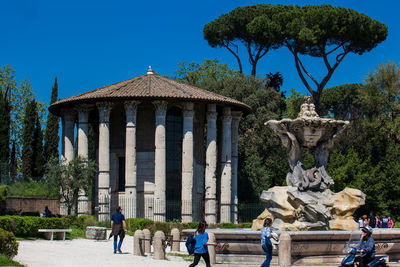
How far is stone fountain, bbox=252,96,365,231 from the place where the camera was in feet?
63.5

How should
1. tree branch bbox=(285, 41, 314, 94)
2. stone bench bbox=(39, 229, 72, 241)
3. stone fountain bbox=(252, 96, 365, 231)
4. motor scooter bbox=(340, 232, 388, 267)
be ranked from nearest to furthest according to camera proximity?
motor scooter bbox=(340, 232, 388, 267), stone fountain bbox=(252, 96, 365, 231), stone bench bbox=(39, 229, 72, 241), tree branch bbox=(285, 41, 314, 94)

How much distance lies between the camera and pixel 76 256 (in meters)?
18.6

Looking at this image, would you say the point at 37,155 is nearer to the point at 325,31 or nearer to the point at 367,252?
the point at 325,31

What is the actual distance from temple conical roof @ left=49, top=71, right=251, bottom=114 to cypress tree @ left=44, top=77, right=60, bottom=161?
12.2 metres

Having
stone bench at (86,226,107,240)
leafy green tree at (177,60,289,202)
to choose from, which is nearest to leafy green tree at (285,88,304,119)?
leafy green tree at (177,60,289,202)

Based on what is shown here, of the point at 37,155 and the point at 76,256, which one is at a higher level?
the point at 37,155

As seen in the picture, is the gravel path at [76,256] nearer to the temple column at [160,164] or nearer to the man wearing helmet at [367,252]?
the man wearing helmet at [367,252]

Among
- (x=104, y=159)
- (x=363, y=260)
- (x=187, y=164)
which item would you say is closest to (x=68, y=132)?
(x=104, y=159)

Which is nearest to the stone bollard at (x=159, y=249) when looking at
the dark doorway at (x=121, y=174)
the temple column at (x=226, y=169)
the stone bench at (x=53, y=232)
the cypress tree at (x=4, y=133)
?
the stone bench at (x=53, y=232)

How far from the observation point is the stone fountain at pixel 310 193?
63.5ft

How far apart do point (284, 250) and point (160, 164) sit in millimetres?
21228

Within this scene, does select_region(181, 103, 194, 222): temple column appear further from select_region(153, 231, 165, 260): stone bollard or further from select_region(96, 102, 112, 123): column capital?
select_region(153, 231, 165, 260): stone bollard

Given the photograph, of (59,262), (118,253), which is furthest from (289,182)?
(59,262)

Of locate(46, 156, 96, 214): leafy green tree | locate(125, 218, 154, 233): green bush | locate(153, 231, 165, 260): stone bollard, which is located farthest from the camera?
locate(46, 156, 96, 214): leafy green tree
